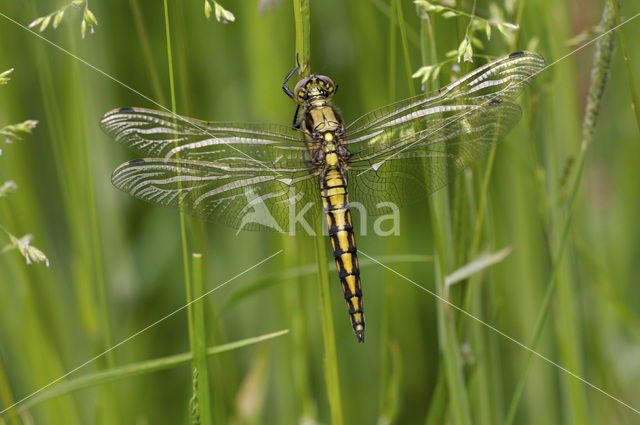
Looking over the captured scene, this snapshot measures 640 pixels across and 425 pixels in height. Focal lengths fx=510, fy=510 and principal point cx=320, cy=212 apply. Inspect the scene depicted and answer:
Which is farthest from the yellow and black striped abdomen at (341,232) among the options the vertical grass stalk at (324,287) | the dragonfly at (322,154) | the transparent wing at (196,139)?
the vertical grass stalk at (324,287)

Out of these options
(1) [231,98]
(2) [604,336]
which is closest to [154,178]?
(1) [231,98]

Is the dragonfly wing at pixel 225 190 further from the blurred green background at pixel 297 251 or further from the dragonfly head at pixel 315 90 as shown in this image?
the dragonfly head at pixel 315 90

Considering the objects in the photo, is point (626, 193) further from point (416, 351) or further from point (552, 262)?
point (416, 351)

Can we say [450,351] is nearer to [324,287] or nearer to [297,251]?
[324,287]

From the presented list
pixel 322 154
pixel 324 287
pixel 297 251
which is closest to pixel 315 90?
pixel 322 154

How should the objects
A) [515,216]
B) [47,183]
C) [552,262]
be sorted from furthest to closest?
[47,183], [515,216], [552,262]

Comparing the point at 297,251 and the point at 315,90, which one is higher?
the point at 315,90

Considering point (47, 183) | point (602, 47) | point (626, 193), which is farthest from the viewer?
point (47, 183)
